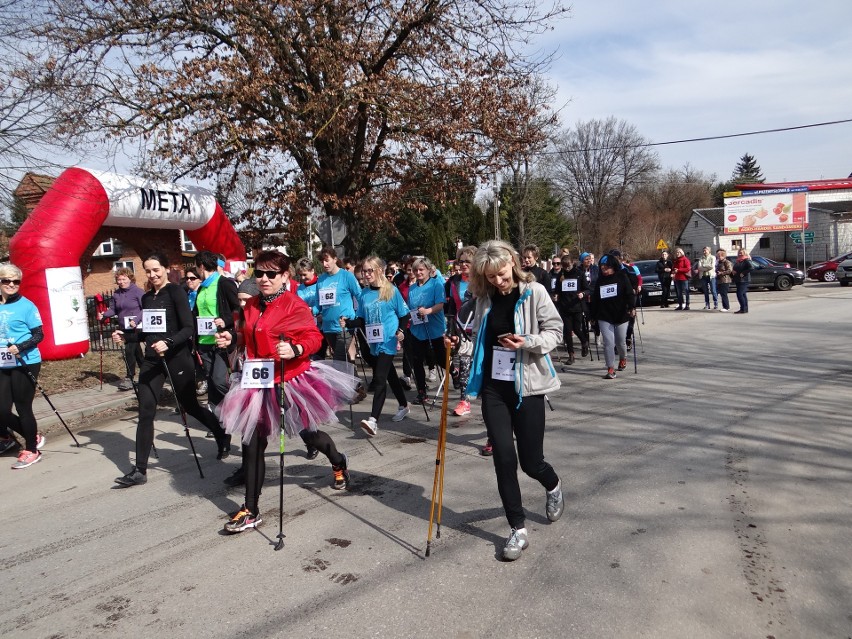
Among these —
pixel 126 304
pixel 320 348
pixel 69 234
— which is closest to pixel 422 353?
pixel 320 348

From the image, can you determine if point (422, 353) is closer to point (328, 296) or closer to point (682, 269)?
point (328, 296)

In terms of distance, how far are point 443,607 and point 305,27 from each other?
12672 mm

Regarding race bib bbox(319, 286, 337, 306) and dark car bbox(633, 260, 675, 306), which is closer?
race bib bbox(319, 286, 337, 306)

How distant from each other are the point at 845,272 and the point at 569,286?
2144 cm

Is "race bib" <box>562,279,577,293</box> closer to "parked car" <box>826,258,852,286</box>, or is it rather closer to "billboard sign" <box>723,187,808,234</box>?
"parked car" <box>826,258,852,286</box>

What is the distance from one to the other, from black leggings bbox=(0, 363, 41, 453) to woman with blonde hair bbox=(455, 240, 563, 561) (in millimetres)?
5194

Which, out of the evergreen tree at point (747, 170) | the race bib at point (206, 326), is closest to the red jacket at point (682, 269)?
the race bib at point (206, 326)

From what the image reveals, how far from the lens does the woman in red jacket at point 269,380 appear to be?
4566 millimetres

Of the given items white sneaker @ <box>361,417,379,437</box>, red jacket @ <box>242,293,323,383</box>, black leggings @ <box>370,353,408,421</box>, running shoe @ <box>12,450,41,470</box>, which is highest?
red jacket @ <box>242,293,323,383</box>

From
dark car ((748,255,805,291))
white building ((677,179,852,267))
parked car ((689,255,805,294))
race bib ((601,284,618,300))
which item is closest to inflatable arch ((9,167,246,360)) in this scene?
race bib ((601,284,618,300))

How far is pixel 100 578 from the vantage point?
4.11 meters

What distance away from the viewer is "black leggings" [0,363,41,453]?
6703 millimetres

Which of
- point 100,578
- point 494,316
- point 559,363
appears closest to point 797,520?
point 494,316

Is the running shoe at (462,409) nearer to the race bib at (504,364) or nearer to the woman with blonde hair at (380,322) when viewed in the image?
the woman with blonde hair at (380,322)
